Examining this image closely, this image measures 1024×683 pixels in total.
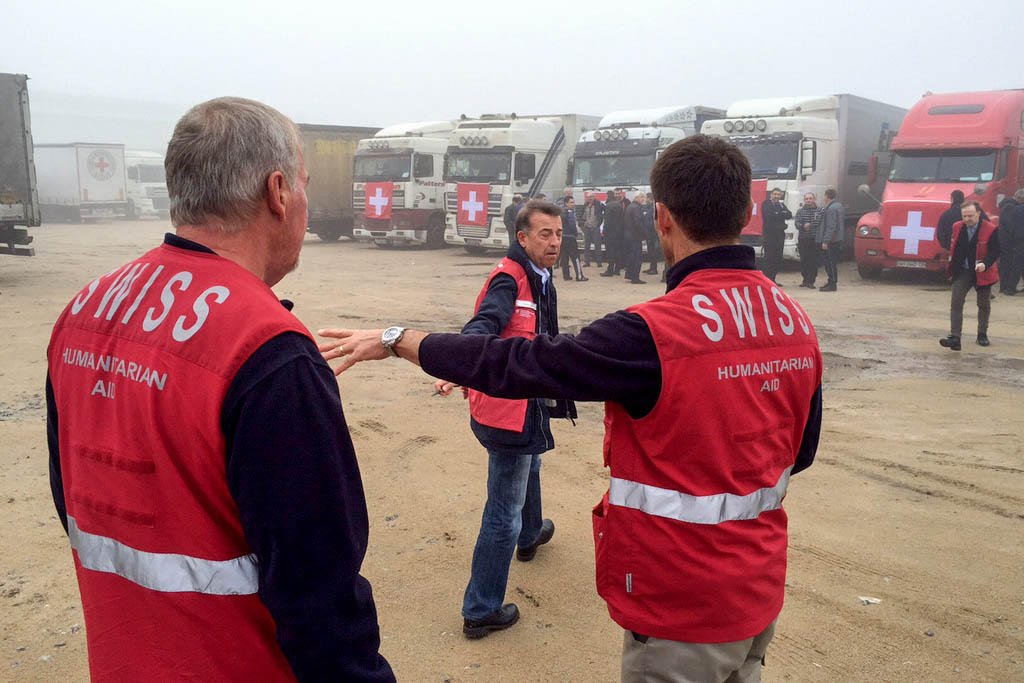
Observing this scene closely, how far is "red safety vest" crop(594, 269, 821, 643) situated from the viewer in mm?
1901

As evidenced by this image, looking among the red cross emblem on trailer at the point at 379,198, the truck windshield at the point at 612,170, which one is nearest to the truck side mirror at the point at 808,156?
the truck windshield at the point at 612,170

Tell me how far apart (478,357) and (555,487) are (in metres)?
3.36

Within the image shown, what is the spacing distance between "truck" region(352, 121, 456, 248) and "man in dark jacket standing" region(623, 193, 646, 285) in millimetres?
7192

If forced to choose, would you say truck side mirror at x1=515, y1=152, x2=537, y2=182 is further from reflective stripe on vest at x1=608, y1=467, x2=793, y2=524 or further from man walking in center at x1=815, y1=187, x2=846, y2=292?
reflective stripe on vest at x1=608, y1=467, x2=793, y2=524

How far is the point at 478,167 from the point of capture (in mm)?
19938

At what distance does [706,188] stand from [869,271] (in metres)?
15.6

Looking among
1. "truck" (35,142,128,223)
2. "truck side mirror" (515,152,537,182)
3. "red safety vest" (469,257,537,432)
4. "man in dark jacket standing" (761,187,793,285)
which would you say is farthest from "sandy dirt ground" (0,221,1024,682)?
"truck" (35,142,128,223)

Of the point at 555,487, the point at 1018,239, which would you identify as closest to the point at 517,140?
the point at 1018,239

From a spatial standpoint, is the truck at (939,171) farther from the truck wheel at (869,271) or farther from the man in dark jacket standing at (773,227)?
the man in dark jacket standing at (773,227)

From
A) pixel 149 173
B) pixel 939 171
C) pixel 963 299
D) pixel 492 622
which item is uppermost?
pixel 149 173

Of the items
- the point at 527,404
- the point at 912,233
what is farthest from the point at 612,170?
the point at 527,404

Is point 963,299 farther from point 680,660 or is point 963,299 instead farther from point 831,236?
point 680,660

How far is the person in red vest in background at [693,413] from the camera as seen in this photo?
74.8 inches

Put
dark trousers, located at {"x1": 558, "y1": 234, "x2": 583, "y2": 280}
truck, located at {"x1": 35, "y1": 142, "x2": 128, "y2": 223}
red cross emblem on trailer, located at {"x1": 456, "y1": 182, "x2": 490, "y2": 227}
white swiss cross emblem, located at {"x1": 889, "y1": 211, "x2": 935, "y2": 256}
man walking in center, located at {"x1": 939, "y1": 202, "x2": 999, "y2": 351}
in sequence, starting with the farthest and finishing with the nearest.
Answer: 1. truck, located at {"x1": 35, "y1": 142, "x2": 128, "y2": 223}
2. red cross emblem on trailer, located at {"x1": 456, "y1": 182, "x2": 490, "y2": 227}
3. dark trousers, located at {"x1": 558, "y1": 234, "x2": 583, "y2": 280}
4. white swiss cross emblem, located at {"x1": 889, "y1": 211, "x2": 935, "y2": 256}
5. man walking in center, located at {"x1": 939, "y1": 202, "x2": 999, "y2": 351}
